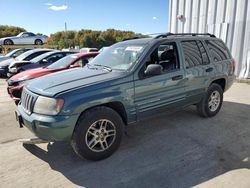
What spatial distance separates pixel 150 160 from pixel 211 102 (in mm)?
2407

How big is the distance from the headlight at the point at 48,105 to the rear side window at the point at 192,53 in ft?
8.38

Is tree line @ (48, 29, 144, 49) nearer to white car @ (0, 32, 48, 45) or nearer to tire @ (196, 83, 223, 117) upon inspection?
white car @ (0, 32, 48, 45)

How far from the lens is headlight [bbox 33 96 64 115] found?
3160 mm

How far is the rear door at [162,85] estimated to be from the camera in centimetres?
388

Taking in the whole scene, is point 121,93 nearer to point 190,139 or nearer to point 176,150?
point 176,150

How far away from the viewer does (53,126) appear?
3139 millimetres

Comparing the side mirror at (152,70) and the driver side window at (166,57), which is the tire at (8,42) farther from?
the side mirror at (152,70)

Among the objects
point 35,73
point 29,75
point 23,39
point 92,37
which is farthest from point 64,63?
point 92,37

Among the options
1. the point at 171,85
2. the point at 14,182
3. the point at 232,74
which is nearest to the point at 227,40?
the point at 232,74

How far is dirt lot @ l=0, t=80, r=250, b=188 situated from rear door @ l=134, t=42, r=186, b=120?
0.61m

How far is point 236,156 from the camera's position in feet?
12.0

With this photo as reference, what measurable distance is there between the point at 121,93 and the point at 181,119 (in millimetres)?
2205

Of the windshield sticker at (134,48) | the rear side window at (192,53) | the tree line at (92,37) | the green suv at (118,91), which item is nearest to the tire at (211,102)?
the green suv at (118,91)

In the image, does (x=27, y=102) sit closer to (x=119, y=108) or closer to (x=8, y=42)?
(x=119, y=108)
